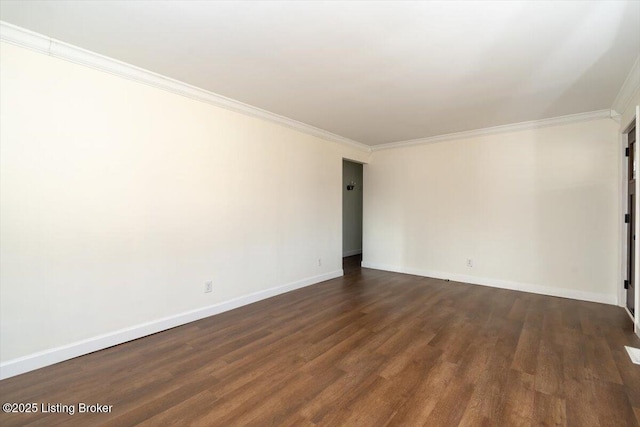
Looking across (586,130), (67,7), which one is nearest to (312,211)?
(67,7)

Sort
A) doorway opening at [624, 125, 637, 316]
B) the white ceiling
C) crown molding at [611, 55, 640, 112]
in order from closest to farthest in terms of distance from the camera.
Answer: the white ceiling, crown molding at [611, 55, 640, 112], doorway opening at [624, 125, 637, 316]

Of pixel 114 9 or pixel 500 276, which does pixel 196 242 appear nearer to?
pixel 114 9

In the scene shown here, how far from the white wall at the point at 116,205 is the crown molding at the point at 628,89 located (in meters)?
3.79

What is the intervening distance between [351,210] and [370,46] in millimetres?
5408

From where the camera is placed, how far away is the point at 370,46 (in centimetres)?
225

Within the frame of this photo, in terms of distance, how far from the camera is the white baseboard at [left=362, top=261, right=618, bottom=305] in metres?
3.76

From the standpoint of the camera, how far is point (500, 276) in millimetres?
4484

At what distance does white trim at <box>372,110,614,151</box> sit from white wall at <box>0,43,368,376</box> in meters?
2.69

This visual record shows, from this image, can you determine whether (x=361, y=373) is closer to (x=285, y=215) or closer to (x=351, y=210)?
(x=285, y=215)

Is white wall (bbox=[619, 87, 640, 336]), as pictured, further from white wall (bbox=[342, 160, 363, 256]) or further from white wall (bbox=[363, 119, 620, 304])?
white wall (bbox=[342, 160, 363, 256])

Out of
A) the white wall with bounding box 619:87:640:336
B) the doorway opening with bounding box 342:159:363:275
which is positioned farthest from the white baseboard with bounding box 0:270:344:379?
the white wall with bounding box 619:87:640:336

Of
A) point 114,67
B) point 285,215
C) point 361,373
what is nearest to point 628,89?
point 361,373

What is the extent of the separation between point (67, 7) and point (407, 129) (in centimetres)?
408

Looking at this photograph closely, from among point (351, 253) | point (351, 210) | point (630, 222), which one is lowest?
point (351, 253)
